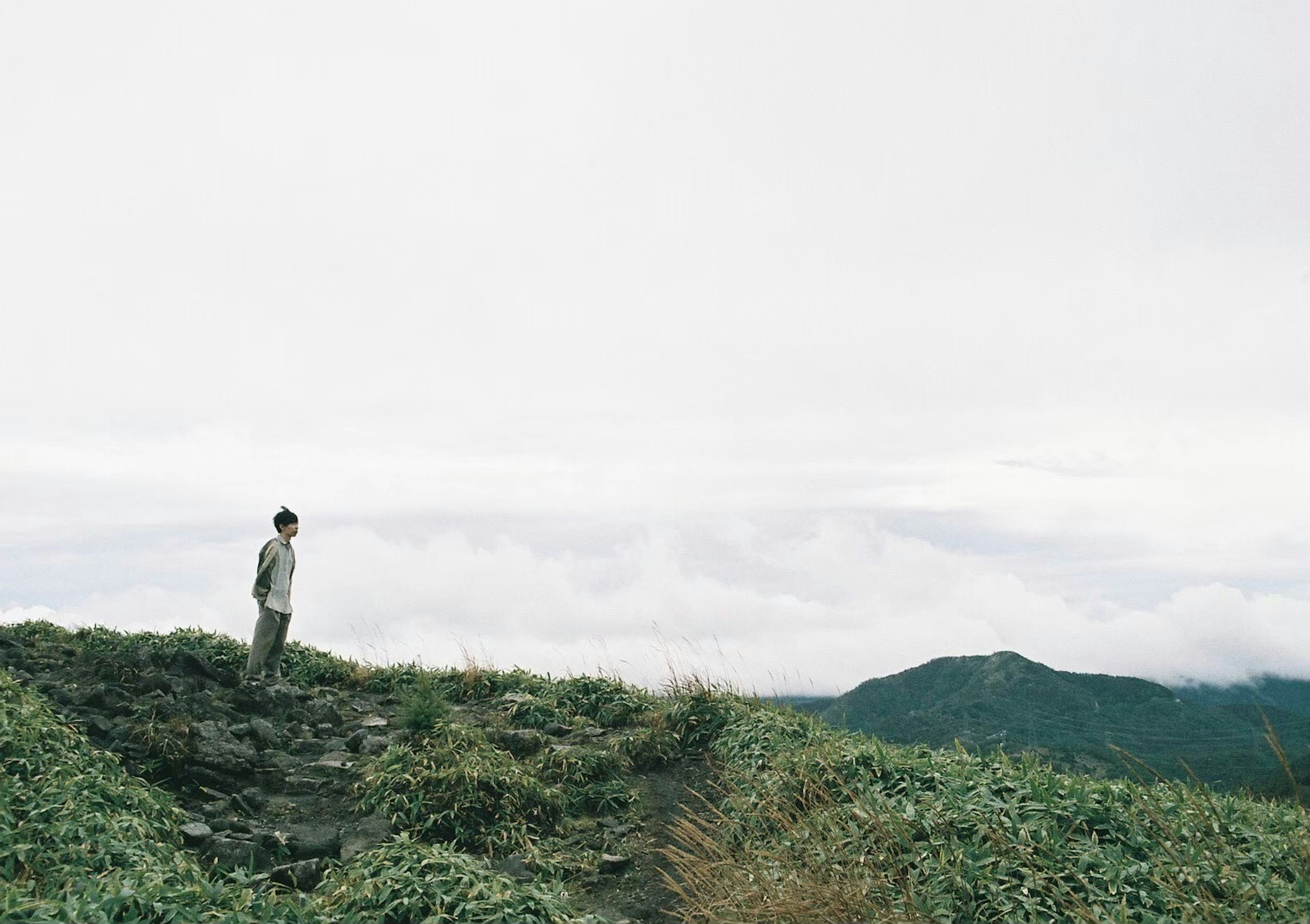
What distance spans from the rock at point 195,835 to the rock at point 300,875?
0.90 metres

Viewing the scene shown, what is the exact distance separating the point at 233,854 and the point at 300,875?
2.18 ft

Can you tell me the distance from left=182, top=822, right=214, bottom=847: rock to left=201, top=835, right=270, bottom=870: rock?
7 cm

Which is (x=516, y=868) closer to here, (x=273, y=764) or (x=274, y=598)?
(x=273, y=764)

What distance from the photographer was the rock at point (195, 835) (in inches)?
286

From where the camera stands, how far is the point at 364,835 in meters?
7.53

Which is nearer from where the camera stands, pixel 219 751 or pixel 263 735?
pixel 219 751

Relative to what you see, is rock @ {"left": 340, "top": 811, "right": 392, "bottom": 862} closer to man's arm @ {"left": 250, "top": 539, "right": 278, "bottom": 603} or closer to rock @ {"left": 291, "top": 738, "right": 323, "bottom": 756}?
rock @ {"left": 291, "top": 738, "right": 323, "bottom": 756}

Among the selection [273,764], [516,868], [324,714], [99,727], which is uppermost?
[99,727]

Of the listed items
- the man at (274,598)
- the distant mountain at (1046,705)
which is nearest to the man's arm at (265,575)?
the man at (274,598)

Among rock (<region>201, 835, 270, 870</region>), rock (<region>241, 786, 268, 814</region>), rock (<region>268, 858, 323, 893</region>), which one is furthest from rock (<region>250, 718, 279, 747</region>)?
rock (<region>268, 858, 323, 893</region>)

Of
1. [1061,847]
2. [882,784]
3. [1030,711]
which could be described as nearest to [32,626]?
[882,784]

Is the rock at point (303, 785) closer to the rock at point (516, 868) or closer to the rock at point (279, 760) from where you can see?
the rock at point (279, 760)

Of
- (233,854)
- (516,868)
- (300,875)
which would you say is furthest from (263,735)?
(516,868)

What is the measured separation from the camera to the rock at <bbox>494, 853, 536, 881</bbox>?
682 centimetres
